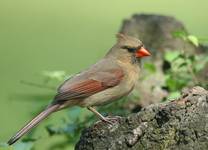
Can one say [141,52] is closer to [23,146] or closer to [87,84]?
[87,84]

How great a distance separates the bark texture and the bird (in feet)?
2.20

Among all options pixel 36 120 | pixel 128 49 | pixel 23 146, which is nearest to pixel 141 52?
pixel 128 49

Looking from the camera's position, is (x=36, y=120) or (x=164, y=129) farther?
(x=36, y=120)

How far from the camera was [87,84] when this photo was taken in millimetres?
3701

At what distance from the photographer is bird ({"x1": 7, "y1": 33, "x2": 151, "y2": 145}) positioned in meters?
3.64

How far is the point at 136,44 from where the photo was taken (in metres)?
3.96

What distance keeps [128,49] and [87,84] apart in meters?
0.42

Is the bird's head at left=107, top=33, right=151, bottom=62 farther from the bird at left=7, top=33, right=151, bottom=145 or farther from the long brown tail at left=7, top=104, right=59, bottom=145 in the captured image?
the long brown tail at left=7, top=104, right=59, bottom=145

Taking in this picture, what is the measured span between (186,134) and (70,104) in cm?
117

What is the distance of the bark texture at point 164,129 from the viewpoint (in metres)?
2.61

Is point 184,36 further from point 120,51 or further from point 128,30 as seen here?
point 128,30

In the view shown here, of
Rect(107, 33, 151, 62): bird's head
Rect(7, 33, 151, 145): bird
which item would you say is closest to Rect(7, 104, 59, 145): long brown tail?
Rect(7, 33, 151, 145): bird

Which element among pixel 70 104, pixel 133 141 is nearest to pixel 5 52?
pixel 70 104

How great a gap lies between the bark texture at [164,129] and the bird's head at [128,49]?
110 centimetres
